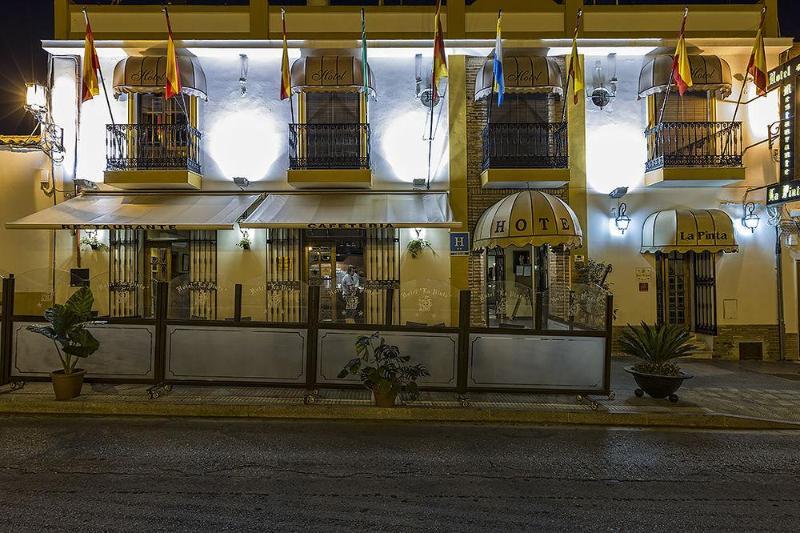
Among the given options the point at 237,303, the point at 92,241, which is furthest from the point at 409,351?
the point at 92,241

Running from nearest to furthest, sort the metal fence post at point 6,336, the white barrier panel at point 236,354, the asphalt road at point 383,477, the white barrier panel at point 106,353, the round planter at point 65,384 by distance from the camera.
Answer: the asphalt road at point 383,477 → the round planter at point 65,384 → the white barrier panel at point 236,354 → the white barrier panel at point 106,353 → the metal fence post at point 6,336

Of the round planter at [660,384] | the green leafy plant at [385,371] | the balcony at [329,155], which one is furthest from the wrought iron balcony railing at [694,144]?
the green leafy plant at [385,371]

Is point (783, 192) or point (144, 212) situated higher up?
point (783, 192)

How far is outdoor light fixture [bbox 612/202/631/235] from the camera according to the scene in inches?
505

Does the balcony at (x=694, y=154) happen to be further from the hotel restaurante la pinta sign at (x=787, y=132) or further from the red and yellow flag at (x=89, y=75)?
the red and yellow flag at (x=89, y=75)

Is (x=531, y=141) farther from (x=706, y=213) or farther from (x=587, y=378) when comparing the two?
(x=587, y=378)

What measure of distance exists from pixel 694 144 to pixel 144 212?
45.0ft

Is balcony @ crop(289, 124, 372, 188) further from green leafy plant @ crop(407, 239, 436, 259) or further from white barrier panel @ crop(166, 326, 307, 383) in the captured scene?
white barrier panel @ crop(166, 326, 307, 383)

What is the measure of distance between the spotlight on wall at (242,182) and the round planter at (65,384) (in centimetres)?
646

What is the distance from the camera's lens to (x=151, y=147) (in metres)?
13.0

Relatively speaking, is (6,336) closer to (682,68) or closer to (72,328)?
(72,328)

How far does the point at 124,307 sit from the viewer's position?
8.98 meters

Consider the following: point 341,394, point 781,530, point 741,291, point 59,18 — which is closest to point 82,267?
point 59,18

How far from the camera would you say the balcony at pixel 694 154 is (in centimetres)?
1233
